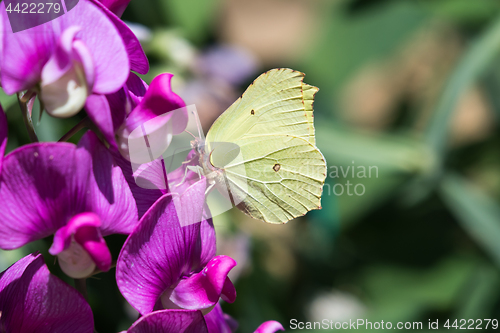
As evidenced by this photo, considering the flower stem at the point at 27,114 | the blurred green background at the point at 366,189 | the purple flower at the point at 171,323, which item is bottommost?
the blurred green background at the point at 366,189

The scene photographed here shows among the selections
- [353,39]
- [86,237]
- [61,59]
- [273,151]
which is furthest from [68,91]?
[353,39]

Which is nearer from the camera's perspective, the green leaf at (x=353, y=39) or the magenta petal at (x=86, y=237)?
the magenta petal at (x=86, y=237)

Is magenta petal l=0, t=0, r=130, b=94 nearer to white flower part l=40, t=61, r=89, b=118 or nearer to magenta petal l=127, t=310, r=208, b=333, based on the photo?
white flower part l=40, t=61, r=89, b=118

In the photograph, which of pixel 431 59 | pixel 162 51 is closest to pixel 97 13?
pixel 162 51

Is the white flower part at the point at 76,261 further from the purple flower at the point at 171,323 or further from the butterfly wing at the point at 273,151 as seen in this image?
the butterfly wing at the point at 273,151

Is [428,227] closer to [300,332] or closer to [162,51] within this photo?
[300,332]

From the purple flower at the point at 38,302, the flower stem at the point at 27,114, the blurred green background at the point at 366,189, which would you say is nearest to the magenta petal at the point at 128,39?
the flower stem at the point at 27,114

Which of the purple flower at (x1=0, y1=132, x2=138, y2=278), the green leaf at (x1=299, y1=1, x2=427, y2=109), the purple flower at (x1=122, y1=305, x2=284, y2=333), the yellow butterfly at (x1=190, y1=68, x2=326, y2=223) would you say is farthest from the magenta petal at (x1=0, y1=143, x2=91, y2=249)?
the green leaf at (x1=299, y1=1, x2=427, y2=109)
